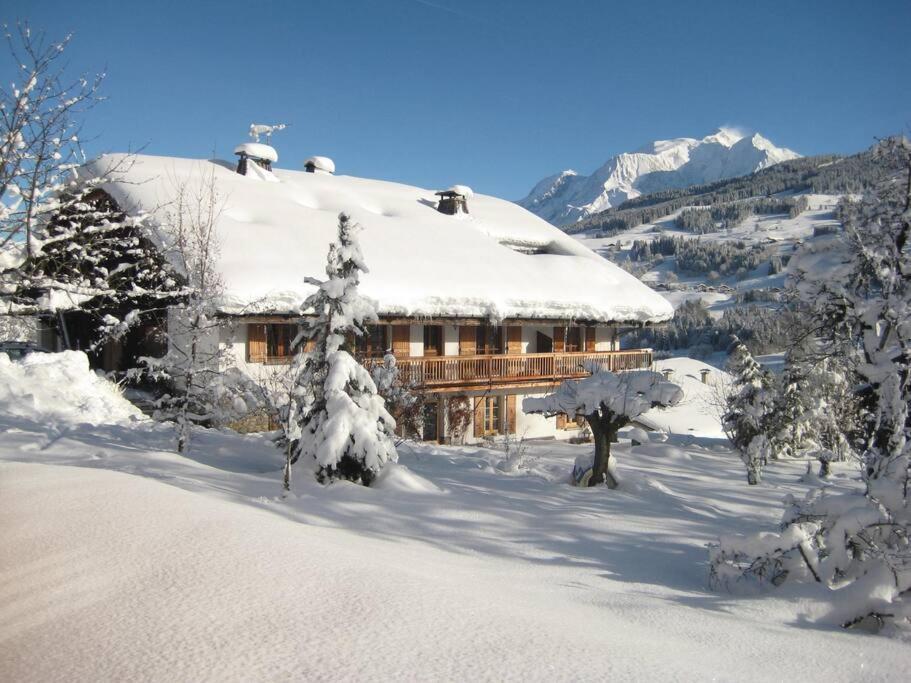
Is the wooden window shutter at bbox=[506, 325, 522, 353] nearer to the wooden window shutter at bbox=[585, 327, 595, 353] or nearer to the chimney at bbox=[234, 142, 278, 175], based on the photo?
the wooden window shutter at bbox=[585, 327, 595, 353]

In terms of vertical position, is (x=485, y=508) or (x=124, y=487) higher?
(x=124, y=487)

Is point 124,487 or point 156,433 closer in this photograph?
point 124,487

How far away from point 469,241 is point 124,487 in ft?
64.8

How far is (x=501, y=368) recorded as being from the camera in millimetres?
21203

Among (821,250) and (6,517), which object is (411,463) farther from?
(6,517)

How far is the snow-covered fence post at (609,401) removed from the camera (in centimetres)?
1205

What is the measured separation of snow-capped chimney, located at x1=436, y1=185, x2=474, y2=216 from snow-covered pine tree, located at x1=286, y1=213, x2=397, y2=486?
1768 cm

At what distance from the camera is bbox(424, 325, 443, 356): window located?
2137 cm

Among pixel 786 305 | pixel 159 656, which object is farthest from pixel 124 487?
pixel 786 305

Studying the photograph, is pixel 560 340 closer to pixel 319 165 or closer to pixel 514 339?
pixel 514 339

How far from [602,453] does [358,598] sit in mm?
9516

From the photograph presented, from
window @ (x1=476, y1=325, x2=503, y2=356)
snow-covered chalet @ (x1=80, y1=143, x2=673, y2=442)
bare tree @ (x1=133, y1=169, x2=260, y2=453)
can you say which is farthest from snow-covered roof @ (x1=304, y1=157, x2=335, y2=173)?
bare tree @ (x1=133, y1=169, x2=260, y2=453)

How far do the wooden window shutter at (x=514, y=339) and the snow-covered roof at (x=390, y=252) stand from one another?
2.04 meters

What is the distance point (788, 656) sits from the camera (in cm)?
369
